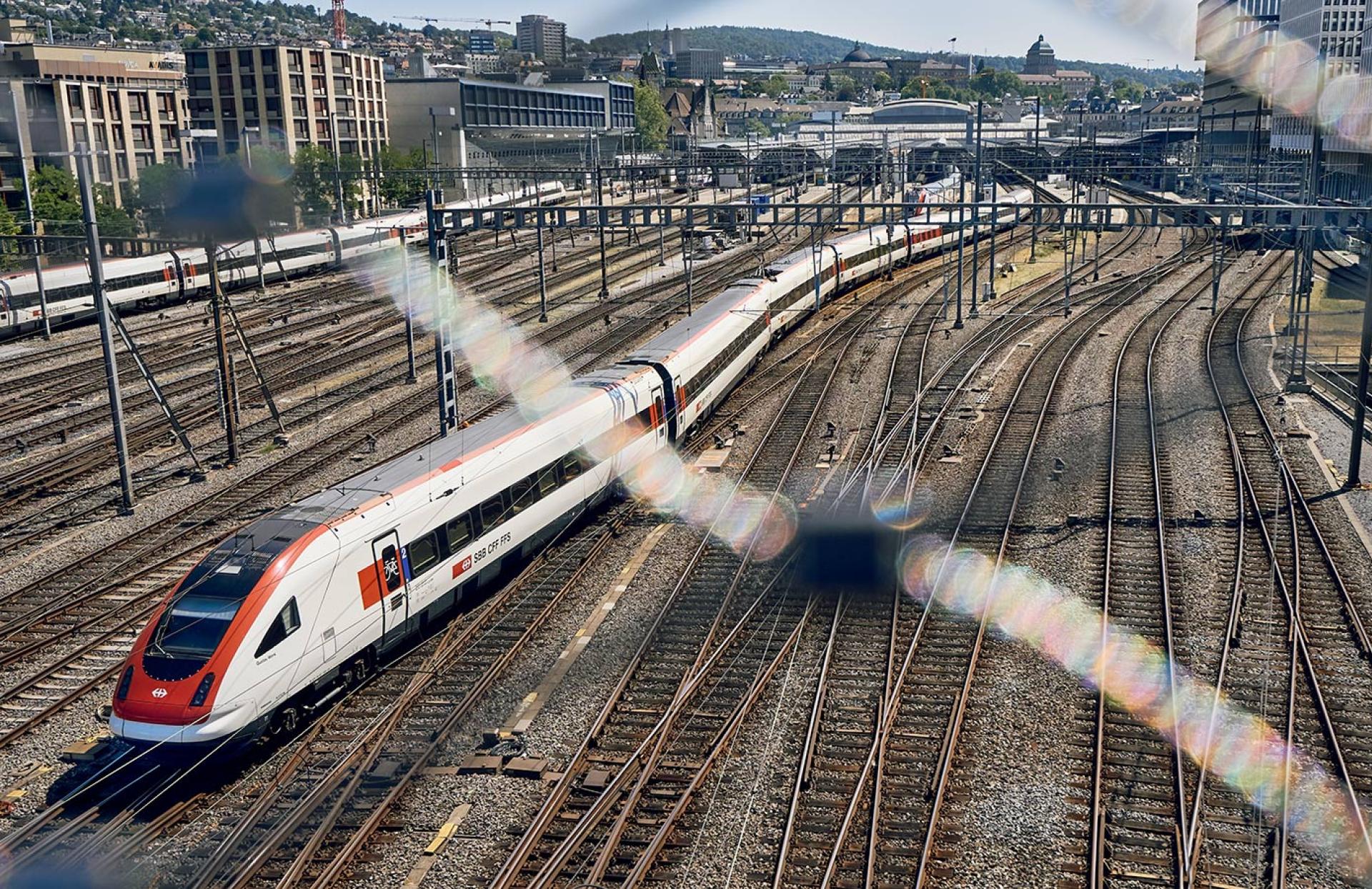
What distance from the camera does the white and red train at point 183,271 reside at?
108ft

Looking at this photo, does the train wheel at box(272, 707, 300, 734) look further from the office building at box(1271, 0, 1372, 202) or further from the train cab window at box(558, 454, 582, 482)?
the office building at box(1271, 0, 1372, 202)

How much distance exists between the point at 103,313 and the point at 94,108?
43.1 m

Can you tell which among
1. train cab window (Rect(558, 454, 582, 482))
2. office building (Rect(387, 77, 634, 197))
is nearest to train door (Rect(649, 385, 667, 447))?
train cab window (Rect(558, 454, 582, 482))

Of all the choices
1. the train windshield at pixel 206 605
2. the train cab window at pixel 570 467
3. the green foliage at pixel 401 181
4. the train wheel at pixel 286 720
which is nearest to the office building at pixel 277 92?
the green foliage at pixel 401 181

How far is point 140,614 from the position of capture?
48.3 ft

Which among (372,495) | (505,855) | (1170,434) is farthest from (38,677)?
(1170,434)

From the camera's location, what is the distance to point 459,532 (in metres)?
13.8

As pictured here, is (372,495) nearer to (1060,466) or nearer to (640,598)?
(640,598)

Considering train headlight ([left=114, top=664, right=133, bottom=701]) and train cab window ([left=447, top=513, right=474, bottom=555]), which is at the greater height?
train cab window ([left=447, top=513, right=474, bottom=555])

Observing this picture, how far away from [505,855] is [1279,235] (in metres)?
52.2

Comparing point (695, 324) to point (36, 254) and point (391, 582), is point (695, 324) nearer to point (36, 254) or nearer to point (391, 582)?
point (391, 582)

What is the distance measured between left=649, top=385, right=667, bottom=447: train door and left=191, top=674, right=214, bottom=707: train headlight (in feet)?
33.4

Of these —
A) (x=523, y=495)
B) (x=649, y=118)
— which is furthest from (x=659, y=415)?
(x=649, y=118)

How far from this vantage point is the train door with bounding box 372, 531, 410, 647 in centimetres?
1240
